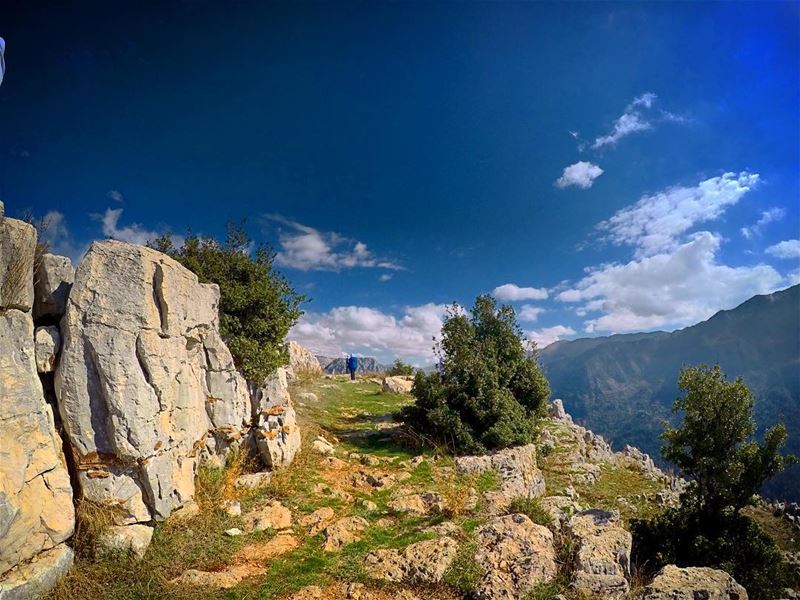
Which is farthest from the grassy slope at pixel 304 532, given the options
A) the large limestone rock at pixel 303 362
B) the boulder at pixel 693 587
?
the large limestone rock at pixel 303 362

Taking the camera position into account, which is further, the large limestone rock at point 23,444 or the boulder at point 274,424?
the boulder at point 274,424

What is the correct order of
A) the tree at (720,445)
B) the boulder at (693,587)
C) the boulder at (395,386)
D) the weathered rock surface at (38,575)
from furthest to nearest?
the boulder at (395,386) < the tree at (720,445) < the boulder at (693,587) < the weathered rock surface at (38,575)

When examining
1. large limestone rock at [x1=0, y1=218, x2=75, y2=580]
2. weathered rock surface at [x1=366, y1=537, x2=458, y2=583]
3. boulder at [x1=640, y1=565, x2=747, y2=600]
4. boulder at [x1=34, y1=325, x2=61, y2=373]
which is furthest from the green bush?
boulder at [x1=34, y1=325, x2=61, y2=373]

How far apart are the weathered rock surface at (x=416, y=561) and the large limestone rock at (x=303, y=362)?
73.6ft

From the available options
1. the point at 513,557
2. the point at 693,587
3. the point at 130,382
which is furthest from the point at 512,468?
the point at 130,382

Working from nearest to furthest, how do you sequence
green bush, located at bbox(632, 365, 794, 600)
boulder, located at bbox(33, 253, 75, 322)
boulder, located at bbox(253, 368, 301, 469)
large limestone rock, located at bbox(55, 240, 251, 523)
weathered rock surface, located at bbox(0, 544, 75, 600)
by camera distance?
1. weathered rock surface, located at bbox(0, 544, 75, 600)
2. large limestone rock, located at bbox(55, 240, 251, 523)
3. boulder, located at bbox(33, 253, 75, 322)
4. green bush, located at bbox(632, 365, 794, 600)
5. boulder, located at bbox(253, 368, 301, 469)

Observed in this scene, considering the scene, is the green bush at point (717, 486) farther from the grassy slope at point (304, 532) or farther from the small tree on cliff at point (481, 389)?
the small tree on cliff at point (481, 389)

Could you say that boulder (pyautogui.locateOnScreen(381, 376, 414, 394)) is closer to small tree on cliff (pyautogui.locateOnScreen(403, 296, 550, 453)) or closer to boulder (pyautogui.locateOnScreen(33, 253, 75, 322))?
small tree on cliff (pyautogui.locateOnScreen(403, 296, 550, 453))

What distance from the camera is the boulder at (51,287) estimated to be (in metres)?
8.20

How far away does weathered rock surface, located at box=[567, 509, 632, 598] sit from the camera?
7641 millimetres

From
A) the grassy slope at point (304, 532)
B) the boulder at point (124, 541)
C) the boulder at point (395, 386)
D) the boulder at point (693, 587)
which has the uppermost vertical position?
the boulder at point (395, 386)

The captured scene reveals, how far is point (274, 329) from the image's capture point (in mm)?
13797

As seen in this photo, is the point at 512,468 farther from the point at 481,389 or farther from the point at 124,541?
the point at 124,541

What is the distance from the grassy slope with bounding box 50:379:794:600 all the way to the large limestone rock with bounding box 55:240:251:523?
67 cm
